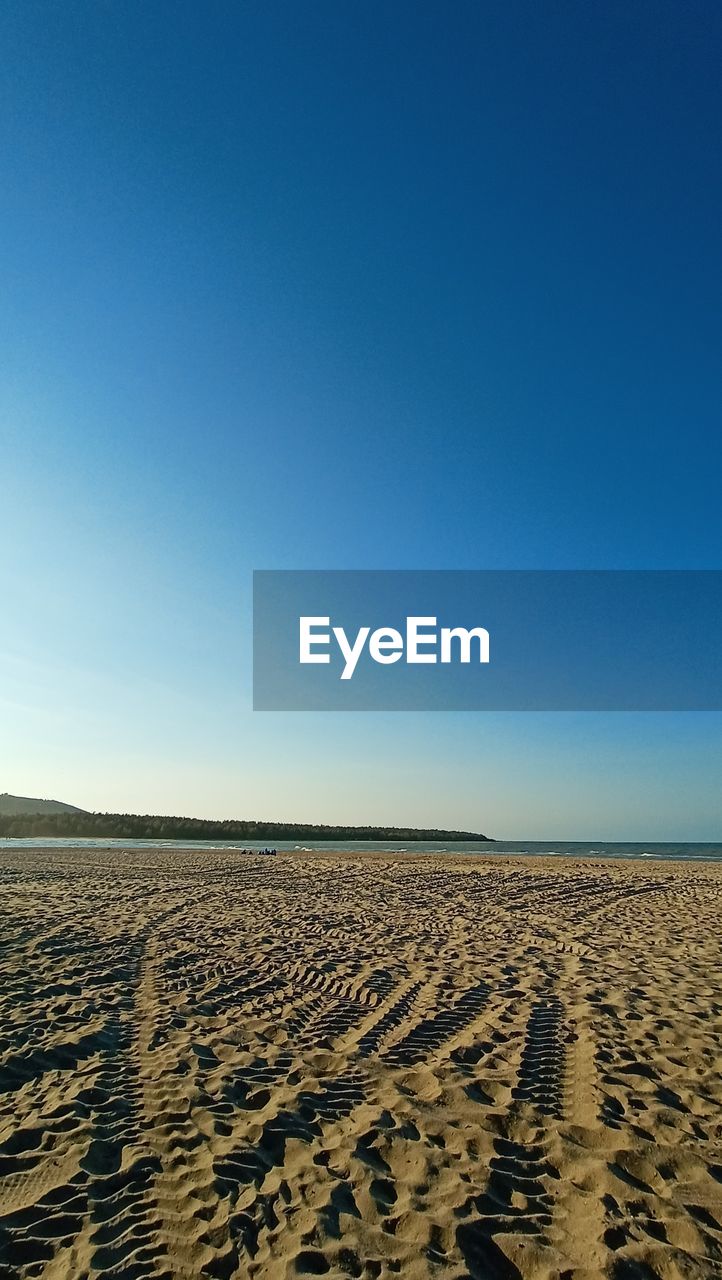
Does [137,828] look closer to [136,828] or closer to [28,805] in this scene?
[136,828]

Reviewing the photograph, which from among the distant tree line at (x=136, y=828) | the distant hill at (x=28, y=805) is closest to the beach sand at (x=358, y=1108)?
the distant tree line at (x=136, y=828)

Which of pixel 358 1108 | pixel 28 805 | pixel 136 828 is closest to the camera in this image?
Result: pixel 358 1108

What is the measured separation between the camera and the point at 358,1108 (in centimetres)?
632

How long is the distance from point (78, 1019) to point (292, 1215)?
5.08 meters

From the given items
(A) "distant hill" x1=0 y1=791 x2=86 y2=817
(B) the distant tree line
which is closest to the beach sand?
(B) the distant tree line

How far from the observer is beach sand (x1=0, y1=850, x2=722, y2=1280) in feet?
14.6

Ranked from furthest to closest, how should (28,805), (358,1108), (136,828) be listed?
1. (28,805)
2. (136,828)
3. (358,1108)

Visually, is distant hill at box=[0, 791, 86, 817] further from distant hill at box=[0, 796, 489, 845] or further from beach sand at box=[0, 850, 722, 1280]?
beach sand at box=[0, 850, 722, 1280]

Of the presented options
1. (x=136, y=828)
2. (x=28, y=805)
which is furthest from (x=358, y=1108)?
(x=28, y=805)

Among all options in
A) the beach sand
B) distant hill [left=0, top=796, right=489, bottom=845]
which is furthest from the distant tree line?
the beach sand

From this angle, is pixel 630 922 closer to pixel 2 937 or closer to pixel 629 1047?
pixel 629 1047

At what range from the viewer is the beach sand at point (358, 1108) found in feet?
14.6

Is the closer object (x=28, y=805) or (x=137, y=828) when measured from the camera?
(x=137, y=828)

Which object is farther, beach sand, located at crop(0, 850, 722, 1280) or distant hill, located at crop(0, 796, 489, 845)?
distant hill, located at crop(0, 796, 489, 845)
